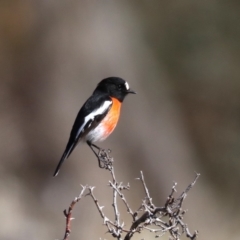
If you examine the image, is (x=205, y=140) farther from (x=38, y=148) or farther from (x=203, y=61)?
(x=38, y=148)

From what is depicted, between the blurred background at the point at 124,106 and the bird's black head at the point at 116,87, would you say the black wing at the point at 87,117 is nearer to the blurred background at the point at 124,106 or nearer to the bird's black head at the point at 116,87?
the bird's black head at the point at 116,87

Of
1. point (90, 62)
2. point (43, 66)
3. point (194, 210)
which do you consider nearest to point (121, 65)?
point (90, 62)

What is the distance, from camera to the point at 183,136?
821 centimetres

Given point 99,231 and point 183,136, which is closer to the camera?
point 99,231

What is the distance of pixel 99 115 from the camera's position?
452 cm

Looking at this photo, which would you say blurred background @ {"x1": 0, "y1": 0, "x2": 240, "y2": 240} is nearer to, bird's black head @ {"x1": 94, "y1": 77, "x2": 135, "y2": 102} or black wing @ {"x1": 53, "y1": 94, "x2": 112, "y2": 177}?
bird's black head @ {"x1": 94, "y1": 77, "x2": 135, "y2": 102}

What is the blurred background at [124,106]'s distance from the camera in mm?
7805

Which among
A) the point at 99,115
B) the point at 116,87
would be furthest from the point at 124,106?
the point at 99,115

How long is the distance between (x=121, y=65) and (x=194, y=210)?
8.31ft

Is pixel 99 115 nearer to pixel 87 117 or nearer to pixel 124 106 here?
pixel 87 117

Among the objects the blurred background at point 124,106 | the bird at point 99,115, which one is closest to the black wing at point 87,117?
the bird at point 99,115

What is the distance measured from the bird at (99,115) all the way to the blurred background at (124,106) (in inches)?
118

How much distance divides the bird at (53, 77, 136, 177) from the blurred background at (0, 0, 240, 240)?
3.01 meters

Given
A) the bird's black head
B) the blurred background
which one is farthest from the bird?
the blurred background
